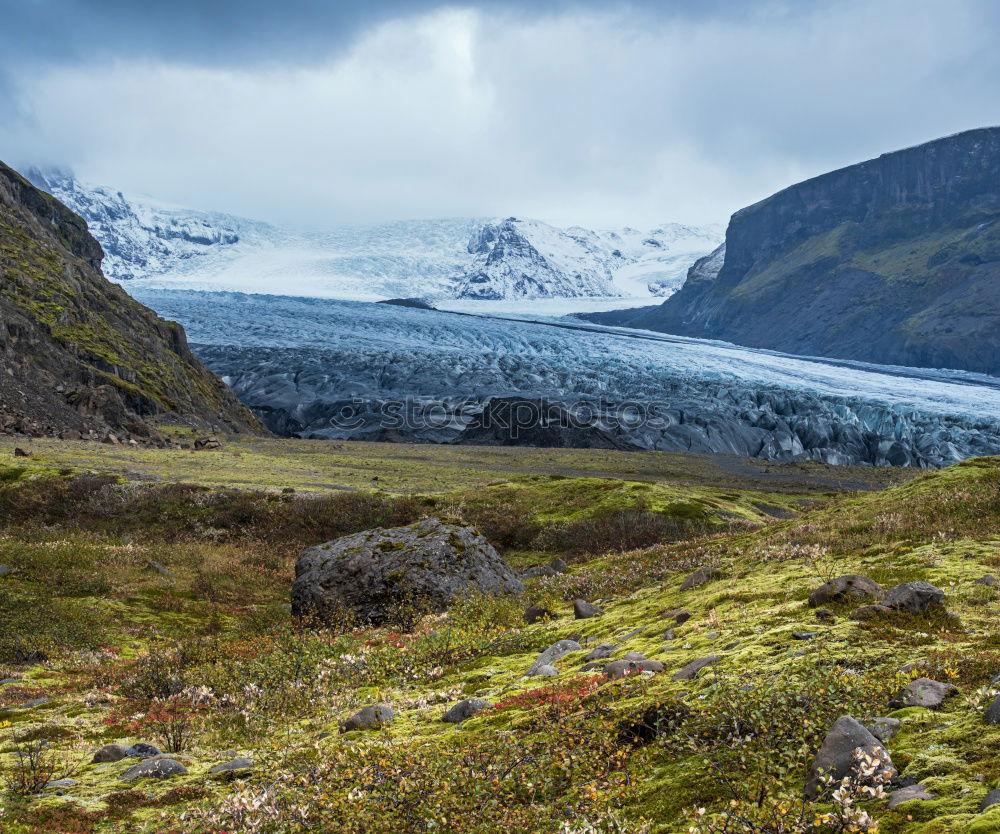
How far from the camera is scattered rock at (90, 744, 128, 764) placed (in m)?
8.12

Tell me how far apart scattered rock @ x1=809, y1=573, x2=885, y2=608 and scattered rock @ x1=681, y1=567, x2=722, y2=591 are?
13.3 feet

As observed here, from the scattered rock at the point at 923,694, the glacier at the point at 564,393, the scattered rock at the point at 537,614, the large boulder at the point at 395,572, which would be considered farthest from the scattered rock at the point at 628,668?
the glacier at the point at 564,393

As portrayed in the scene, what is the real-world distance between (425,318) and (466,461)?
99055 mm

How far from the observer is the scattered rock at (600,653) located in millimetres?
9093

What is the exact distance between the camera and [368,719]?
804cm

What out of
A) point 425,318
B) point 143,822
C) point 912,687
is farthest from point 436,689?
point 425,318

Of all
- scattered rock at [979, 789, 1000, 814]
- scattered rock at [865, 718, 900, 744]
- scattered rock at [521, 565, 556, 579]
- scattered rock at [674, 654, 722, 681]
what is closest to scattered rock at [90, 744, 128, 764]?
scattered rock at [674, 654, 722, 681]

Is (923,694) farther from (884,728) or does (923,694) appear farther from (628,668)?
(628,668)

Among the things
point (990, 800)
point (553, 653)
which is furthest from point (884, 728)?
point (553, 653)

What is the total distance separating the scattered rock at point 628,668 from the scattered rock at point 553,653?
62.1 inches

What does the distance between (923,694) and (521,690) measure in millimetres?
3931

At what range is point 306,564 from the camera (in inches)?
756

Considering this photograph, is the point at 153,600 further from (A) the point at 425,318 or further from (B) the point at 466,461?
(A) the point at 425,318

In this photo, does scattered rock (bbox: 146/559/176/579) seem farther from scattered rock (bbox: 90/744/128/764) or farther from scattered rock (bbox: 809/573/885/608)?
scattered rock (bbox: 809/573/885/608)
